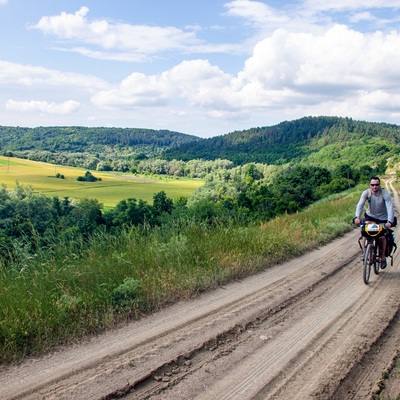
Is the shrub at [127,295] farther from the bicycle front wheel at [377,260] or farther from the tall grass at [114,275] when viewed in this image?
the bicycle front wheel at [377,260]

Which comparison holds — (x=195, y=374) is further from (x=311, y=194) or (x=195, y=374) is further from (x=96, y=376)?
(x=311, y=194)

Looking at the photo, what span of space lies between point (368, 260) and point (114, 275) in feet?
16.3

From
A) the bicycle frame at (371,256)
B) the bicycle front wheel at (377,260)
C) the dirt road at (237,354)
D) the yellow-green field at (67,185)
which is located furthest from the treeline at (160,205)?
Result: the dirt road at (237,354)

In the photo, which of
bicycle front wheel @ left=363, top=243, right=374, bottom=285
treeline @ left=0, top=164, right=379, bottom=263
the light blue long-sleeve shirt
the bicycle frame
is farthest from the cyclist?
treeline @ left=0, top=164, right=379, bottom=263

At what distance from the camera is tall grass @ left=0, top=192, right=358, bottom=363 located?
4.64 meters

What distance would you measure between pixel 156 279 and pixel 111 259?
0.94 m

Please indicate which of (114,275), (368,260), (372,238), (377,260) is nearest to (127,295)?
(114,275)

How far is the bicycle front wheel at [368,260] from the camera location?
7.31 meters

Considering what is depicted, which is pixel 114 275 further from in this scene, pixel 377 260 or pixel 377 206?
pixel 377 206

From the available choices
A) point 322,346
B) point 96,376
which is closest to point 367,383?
point 322,346

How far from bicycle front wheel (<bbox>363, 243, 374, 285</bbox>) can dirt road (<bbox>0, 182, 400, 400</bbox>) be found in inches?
30.4

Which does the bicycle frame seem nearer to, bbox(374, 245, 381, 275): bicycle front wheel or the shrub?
bbox(374, 245, 381, 275): bicycle front wheel

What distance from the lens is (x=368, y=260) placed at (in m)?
7.61

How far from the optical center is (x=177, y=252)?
287 inches
